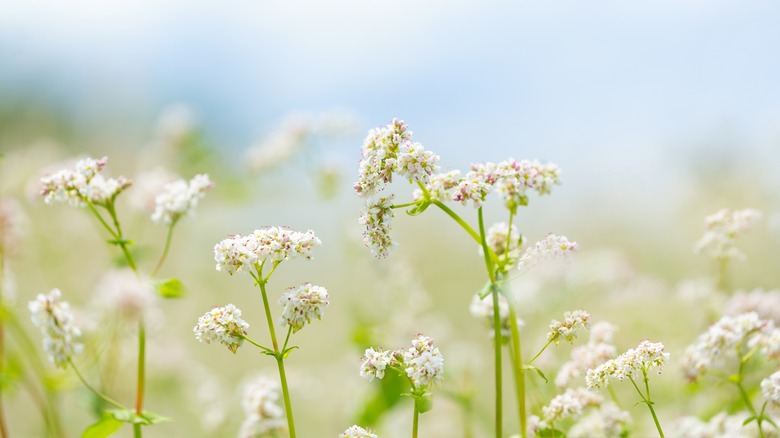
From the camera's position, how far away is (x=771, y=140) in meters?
3.78

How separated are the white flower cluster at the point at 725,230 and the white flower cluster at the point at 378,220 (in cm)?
111

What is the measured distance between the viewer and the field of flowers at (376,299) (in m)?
1.73

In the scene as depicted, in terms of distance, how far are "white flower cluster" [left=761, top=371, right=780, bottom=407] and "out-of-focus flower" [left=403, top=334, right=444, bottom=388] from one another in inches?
29.7

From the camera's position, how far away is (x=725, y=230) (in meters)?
2.32

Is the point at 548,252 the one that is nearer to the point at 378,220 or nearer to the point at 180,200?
the point at 378,220

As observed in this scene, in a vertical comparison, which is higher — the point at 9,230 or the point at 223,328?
the point at 9,230

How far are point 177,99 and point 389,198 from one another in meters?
7.26

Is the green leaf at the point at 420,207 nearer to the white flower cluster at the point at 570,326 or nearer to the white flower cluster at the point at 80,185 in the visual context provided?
the white flower cluster at the point at 570,326

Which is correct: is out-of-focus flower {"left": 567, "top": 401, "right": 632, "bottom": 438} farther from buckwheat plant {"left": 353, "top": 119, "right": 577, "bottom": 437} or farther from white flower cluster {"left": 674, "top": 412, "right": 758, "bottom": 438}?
buckwheat plant {"left": 353, "top": 119, "right": 577, "bottom": 437}

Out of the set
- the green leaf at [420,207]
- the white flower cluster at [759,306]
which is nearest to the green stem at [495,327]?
the green leaf at [420,207]

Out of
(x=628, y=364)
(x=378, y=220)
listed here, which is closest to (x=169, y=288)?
(x=378, y=220)

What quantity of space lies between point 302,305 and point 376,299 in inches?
86.9

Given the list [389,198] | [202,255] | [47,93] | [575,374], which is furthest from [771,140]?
[47,93]

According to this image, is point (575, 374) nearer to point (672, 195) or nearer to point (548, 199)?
point (672, 195)
